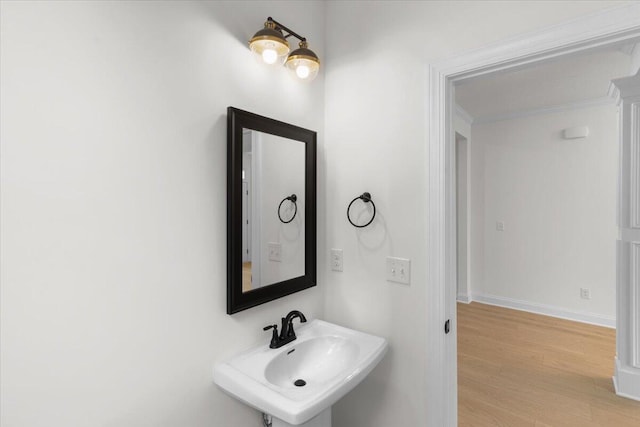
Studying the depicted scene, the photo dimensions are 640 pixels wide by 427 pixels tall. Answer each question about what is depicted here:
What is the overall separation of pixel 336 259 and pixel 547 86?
2952 mm

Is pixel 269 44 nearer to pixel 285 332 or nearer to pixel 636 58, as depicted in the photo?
pixel 285 332

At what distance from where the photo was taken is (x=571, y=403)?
2.29 m

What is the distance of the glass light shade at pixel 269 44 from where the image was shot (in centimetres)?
129

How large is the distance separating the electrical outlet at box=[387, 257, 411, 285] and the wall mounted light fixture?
3.16 ft

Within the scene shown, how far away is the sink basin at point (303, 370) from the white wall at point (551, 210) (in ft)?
11.4

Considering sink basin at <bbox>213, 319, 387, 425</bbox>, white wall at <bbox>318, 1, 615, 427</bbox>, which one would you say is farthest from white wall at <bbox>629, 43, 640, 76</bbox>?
sink basin at <bbox>213, 319, 387, 425</bbox>

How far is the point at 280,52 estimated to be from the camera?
137cm

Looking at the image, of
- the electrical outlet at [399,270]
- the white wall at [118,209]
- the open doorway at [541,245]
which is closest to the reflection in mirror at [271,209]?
the white wall at [118,209]

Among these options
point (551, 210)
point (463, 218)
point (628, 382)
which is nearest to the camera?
point (628, 382)

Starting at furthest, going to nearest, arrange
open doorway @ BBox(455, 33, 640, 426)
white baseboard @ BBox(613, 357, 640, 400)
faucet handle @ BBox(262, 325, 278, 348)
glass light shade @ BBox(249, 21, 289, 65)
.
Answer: open doorway @ BBox(455, 33, 640, 426)
white baseboard @ BBox(613, 357, 640, 400)
faucet handle @ BBox(262, 325, 278, 348)
glass light shade @ BBox(249, 21, 289, 65)

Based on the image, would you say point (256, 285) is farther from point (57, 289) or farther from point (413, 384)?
point (413, 384)

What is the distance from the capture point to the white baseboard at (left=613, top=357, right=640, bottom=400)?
7.55 ft

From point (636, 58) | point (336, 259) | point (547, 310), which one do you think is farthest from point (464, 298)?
point (336, 259)

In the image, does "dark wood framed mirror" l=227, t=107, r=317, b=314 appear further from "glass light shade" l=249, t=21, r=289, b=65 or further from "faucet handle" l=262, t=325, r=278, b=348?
"glass light shade" l=249, t=21, r=289, b=65
